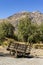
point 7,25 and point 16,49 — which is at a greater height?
point 7,25

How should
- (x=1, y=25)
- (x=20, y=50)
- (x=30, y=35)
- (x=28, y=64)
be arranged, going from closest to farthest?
(x=28, y=64), (x=20, y=50), (x=30, y=35), (x=1, y=25)

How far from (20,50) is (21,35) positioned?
31265 mm

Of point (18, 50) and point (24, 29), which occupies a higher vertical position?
point (24, 29)

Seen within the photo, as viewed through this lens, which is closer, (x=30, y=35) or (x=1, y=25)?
(x=30, y=35)

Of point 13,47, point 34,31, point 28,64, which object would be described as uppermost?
point 34,31

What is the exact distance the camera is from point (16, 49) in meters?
30.0

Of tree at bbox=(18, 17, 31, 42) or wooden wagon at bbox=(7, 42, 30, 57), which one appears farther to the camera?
tree at bbox=(18, 17, 31, 42)

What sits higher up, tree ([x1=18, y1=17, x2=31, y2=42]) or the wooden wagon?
tree ([x1=18, y1=17, x2=31, y2=42])

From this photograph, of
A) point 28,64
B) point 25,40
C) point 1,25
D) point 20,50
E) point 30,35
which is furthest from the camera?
point 1,25

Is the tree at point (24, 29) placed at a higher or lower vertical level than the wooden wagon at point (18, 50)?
higher

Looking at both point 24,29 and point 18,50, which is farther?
point 24,29

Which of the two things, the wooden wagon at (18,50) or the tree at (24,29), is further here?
the tree at (24,29)

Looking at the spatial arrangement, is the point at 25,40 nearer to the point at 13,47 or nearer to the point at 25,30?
the point at 25,30

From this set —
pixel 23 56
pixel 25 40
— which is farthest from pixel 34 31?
pixel 23 56
